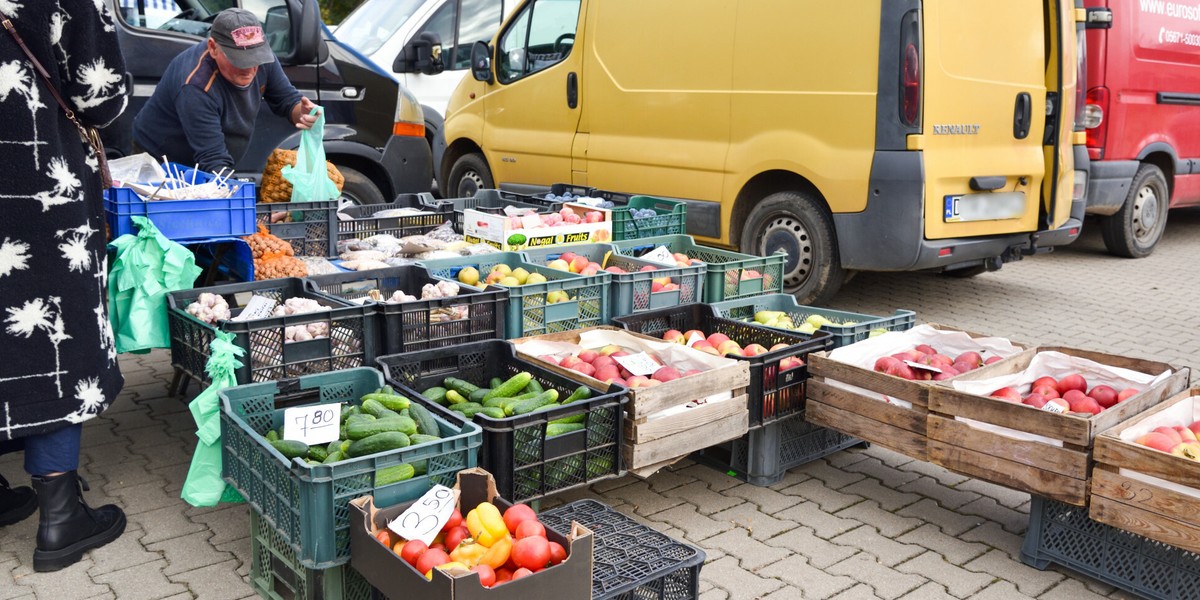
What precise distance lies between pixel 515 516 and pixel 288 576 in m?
0.82

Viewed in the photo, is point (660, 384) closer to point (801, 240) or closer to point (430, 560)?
point (430, 560)

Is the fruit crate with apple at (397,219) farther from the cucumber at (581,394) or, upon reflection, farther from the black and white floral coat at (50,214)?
the cucumber at (581,394)

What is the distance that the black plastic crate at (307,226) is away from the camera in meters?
5.34

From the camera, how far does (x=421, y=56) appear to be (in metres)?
10.8

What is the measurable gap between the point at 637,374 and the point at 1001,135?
12.7 ft

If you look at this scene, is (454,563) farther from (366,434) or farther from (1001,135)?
(1001,135)

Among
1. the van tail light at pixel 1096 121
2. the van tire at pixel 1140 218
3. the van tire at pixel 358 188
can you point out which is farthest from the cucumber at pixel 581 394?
the van tire at pixel 1140 218

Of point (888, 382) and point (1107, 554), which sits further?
point (888, 382)

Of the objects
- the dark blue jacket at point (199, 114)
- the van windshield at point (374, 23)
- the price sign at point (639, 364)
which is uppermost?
the van windshield at point (374, 23)

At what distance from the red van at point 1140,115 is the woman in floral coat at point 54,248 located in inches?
319

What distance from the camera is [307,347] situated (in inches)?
161

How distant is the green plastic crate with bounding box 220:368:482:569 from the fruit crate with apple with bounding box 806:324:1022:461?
1.63 metres

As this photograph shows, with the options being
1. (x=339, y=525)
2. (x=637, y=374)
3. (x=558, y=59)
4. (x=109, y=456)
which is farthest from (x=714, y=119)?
(x=339, y=525)

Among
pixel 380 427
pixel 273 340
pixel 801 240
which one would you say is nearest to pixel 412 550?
pixel 380 427
